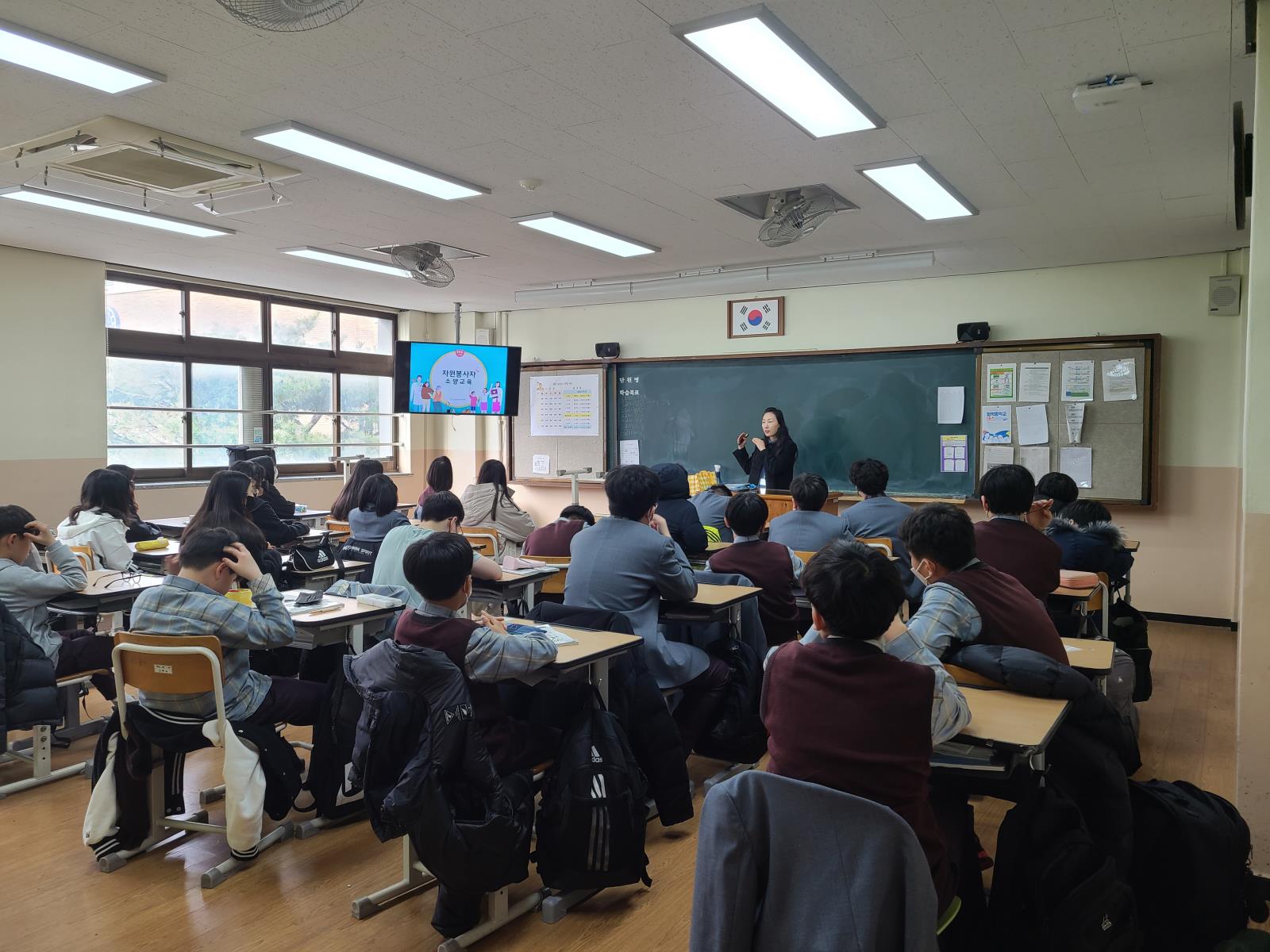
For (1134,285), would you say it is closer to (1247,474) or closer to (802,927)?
(1247,474)

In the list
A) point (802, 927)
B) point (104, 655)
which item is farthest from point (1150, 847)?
point (104, 655)

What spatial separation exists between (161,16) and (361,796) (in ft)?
8.98

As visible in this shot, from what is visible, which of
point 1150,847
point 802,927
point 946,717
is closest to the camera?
point 802,927

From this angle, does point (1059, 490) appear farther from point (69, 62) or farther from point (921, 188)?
point (69, 62)

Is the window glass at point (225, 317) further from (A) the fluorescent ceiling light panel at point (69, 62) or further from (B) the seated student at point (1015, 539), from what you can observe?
(B) the seated student at point (1015, 539)

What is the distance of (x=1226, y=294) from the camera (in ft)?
20.3

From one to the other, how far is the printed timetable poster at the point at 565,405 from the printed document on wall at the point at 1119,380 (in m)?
4.57

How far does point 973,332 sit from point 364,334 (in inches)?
236

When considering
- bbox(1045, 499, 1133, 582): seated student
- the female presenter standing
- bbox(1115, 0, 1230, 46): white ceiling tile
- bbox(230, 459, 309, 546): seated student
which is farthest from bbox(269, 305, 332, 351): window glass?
bbox(1115, 0, 1230, 46): white ceiling tile

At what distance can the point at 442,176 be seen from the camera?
465 centimetres

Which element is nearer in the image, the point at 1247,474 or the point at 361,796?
the point at 1247,474

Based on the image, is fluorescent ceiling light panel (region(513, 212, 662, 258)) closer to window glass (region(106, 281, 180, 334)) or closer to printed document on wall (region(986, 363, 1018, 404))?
printed document on wall (region(986, 363, 1018, 404))

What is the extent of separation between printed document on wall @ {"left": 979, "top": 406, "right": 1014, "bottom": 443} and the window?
5819mm

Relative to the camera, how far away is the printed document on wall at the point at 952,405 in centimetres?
726
